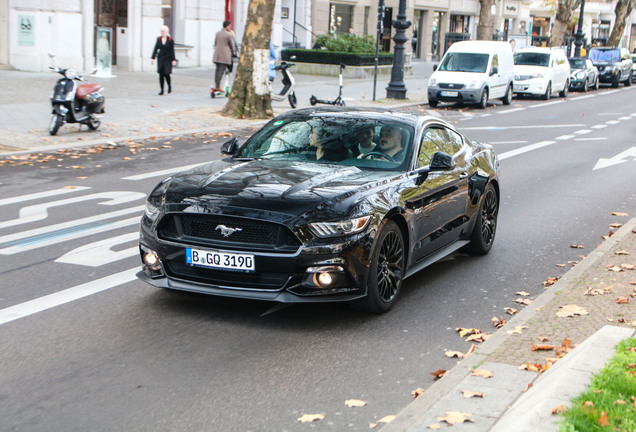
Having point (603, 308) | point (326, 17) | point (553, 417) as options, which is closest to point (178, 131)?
point (603, 308)

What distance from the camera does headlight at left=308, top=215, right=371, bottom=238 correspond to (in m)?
6.19

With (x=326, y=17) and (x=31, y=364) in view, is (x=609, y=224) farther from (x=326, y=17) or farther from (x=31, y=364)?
(x=326, y=17)

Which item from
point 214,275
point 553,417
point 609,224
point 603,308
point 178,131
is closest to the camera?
point 553,417

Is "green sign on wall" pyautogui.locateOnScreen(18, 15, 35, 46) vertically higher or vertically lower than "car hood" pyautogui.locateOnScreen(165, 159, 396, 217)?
higher

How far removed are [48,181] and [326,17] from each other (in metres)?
38.4

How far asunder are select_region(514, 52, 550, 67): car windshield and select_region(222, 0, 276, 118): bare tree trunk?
51.8ft

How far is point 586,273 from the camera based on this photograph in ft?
26.0

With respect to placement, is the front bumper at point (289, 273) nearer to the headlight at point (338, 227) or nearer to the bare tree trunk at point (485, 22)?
the headlight at point (338, 227)

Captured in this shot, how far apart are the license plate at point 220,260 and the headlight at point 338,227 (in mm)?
480

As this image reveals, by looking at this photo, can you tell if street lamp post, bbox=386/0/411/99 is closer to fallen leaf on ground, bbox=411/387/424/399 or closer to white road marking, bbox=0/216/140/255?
white road marking, bbox=0/216/140/255

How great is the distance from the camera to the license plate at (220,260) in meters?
6.19

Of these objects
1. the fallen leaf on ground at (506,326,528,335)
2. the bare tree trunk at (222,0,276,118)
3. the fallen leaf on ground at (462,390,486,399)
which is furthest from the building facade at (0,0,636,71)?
the fallen leaf on ground at (462,390,486,399)

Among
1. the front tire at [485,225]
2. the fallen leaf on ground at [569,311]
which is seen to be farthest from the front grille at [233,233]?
the front tire at [485,225]

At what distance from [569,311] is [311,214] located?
6.79 ft
